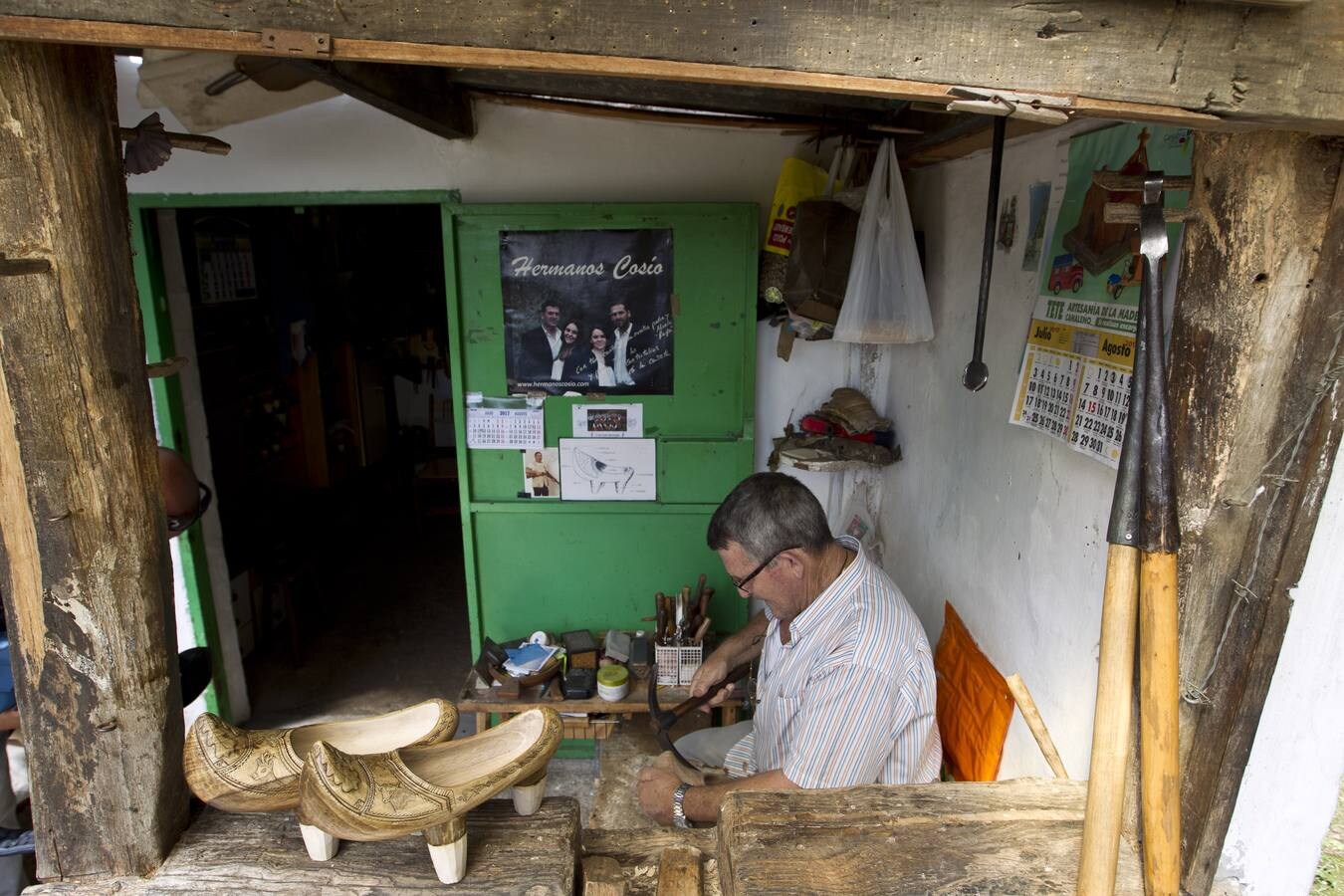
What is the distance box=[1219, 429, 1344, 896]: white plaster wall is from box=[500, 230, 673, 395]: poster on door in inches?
98.6

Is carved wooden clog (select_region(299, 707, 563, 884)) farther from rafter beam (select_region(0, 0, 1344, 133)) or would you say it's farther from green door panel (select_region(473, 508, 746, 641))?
green door panel (select_region(473, 508, 746, 641))

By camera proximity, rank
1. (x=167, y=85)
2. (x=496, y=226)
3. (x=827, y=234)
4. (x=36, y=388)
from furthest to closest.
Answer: (x=496, y=226)
(x=827, y=234)
(x=167, y=85)
(x=36, y=388)

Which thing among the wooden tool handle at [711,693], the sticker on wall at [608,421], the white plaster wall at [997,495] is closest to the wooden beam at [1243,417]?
the white plaster wall at [997,495]

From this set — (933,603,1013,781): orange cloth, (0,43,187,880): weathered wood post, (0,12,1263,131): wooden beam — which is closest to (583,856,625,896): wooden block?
(0,43,187,880): weathered wood post

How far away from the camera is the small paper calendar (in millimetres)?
3430

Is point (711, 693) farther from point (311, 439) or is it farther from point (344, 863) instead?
point (311, 439)

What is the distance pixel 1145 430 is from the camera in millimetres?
871

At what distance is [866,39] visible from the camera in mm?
794

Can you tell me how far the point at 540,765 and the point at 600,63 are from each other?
0.89 m

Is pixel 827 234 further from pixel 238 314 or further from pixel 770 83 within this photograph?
pixel 238 314

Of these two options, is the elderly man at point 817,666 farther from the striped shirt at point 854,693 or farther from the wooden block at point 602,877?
the wooden block at point 602,877

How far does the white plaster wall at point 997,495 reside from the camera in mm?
1683

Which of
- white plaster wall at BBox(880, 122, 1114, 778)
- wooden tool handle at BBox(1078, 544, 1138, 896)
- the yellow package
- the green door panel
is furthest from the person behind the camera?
the green door panel

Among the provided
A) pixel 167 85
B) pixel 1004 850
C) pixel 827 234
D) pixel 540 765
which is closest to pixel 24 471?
pixel 540 765
